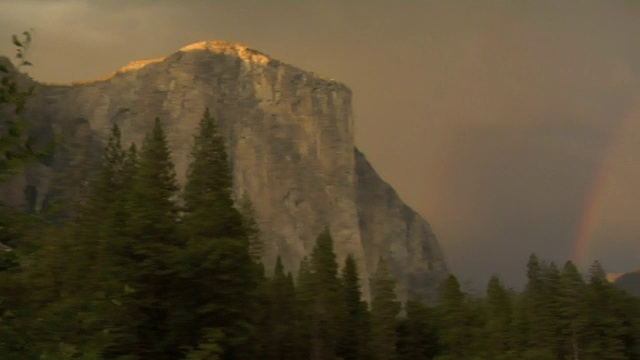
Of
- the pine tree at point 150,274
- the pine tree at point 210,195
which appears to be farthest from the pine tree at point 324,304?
the pine tree at point 150,274

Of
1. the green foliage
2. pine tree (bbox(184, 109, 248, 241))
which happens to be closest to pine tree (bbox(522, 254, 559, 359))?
pine tree (bbox(184, 109, 248, 241))

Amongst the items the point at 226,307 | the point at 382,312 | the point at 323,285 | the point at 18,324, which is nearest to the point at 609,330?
the point at 382,312

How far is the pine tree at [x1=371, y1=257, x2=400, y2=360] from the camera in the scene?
86250mm

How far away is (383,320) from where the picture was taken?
89125 millimetres

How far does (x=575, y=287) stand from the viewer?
9169 cm

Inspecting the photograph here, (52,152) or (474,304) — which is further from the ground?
(474,304)

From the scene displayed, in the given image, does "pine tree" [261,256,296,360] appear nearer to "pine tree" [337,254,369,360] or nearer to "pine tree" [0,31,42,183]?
"pine tree" [337,254,369,360]

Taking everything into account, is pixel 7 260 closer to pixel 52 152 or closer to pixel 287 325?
pixel 52 152

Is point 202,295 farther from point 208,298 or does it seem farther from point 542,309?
point 542,309

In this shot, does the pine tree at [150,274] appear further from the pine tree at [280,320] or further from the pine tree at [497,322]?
the pine tree at [497,322]

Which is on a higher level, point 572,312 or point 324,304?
point 324,304

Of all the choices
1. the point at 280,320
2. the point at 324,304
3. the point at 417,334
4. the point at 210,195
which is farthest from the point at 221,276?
the point at 417,334

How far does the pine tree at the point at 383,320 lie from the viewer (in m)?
86.2

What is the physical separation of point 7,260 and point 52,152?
59.4 inches
